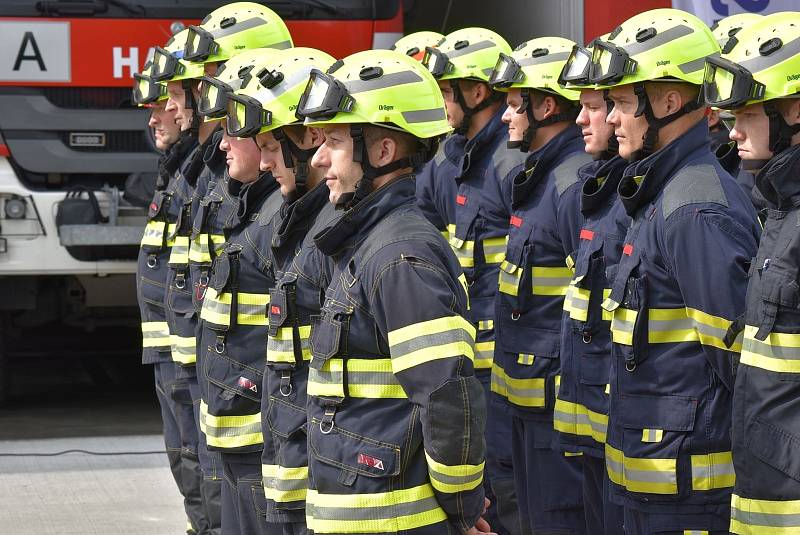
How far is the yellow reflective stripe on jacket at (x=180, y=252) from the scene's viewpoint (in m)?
6.39

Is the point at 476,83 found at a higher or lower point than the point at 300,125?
lower

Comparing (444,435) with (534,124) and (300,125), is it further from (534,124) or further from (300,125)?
(534,124)

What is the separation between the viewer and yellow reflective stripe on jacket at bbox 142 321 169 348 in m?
6.84

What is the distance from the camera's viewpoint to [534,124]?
639 cm

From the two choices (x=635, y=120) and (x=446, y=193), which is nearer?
(x=635, y=120)

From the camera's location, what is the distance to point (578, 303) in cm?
516

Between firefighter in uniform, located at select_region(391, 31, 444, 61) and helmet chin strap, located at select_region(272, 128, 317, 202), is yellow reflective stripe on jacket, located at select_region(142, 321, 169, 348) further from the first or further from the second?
helmet chin strap, located at select_region(272, 128, 317, 202)

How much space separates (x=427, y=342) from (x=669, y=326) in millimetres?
1037

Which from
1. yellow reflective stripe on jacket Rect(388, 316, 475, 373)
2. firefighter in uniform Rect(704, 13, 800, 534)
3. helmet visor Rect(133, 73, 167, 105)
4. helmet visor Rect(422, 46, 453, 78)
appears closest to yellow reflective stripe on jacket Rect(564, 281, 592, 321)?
firefighter in uniform Rect(704, 13, 800, 534)

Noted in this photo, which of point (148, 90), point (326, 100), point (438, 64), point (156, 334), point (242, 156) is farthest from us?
point (148, 90)

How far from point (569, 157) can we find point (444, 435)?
2.74 m

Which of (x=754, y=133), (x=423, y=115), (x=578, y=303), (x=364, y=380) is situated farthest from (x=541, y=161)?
(x=364, y=380)

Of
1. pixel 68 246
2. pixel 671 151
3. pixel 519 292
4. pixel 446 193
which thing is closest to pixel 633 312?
pixel 671 151

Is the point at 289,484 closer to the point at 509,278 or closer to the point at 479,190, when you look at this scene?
the point at 509,278
